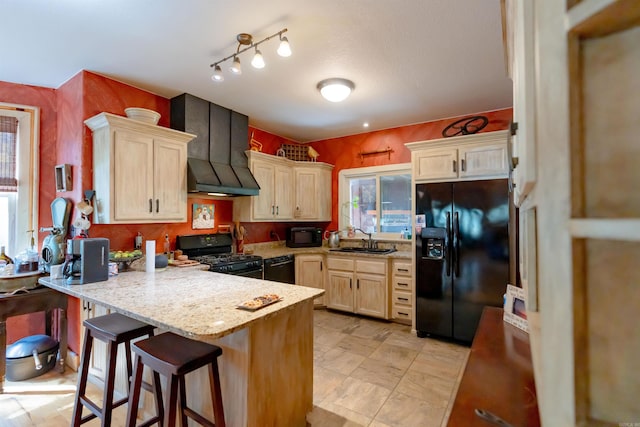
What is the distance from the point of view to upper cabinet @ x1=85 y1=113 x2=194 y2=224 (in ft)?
8.54

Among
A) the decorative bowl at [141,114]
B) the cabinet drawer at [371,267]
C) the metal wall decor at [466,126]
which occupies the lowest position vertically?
the cabinet drawer at [371,267]

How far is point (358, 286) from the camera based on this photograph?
414cm

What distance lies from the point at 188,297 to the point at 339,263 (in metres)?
2.69

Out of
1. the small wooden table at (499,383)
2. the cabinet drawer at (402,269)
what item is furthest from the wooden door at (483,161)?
the small wooden table at (499,383)

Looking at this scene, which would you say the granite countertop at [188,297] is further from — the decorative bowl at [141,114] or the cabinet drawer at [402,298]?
the cabinet drawer at [402,298]

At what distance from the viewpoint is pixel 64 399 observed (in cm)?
234

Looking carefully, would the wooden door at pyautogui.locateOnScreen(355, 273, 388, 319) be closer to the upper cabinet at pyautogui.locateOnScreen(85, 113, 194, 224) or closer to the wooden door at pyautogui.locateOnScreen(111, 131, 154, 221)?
the upper cabinet at pyautogui.locateOnScreen(85, 113, 194, 224)

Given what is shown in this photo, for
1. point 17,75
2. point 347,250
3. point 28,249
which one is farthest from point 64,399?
point 347,250

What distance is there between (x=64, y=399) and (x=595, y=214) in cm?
342

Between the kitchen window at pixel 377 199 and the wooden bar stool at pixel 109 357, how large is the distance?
11.5 ft

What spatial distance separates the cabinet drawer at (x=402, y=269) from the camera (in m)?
3.78

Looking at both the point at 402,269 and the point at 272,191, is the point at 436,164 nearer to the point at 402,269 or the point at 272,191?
the point at 402,269

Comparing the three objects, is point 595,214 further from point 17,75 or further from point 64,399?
point 17,75

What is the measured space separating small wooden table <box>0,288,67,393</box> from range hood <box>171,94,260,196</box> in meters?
1.52
